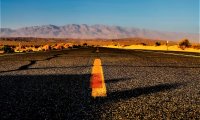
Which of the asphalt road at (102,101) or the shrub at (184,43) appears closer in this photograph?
the asphalt road at (102,101)

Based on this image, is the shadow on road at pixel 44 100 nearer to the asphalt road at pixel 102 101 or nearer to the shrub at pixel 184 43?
the asphalt road at pixel 102 101

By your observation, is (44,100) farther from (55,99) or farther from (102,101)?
(102,101)

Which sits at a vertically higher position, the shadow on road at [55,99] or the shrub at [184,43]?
the shadow on road at [55,99]

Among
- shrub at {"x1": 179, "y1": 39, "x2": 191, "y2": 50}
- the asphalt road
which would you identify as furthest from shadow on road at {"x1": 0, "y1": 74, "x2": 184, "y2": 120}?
shrub at {"x1": 179, "y1": 39, "x2": 191, "y2": 50}

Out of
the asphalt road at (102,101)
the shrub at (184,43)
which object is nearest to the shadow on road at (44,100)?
the asphalt road at (102,101)

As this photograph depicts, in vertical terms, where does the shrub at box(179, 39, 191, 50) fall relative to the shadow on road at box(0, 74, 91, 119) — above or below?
below

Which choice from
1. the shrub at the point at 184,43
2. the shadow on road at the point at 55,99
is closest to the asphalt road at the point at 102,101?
the shadow on road at the point at 55,99

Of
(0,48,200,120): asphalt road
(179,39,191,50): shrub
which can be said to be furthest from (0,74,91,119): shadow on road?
(179,39,191,50): shrub

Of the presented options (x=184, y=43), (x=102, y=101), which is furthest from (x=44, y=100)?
(x=184, y=43)

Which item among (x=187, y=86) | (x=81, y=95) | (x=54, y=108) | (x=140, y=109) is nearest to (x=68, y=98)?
(x=81, y=95)

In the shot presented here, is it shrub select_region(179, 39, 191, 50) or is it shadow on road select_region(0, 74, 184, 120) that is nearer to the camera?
shadow on road select_region(0, 74, 184, 120)

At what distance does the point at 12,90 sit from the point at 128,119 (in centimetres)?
234

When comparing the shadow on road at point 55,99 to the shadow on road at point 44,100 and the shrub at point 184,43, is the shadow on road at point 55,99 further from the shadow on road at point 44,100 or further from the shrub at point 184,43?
the shrub at point 184,43

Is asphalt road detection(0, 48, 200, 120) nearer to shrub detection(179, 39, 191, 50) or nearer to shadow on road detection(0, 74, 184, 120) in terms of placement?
shadow on road detection(0, 74, 184, 120)
